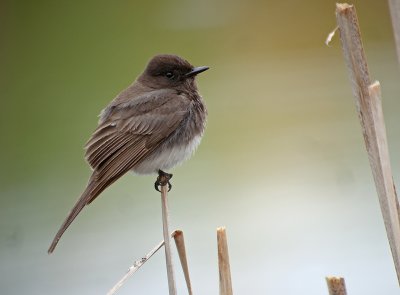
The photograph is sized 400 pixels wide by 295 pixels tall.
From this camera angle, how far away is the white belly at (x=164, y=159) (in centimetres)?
439

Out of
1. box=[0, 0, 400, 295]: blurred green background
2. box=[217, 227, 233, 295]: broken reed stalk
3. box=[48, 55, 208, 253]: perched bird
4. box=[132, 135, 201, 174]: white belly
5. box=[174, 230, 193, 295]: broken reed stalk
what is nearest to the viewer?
box=[217, 227, 233, 295]: broken reed stalk

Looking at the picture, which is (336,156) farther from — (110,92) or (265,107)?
(110,92)

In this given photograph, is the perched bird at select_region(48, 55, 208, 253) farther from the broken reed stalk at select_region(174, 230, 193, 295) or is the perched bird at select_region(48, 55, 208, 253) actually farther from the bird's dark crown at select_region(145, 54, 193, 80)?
the broken reed stalk at select_region(174, 230, 193, 295)

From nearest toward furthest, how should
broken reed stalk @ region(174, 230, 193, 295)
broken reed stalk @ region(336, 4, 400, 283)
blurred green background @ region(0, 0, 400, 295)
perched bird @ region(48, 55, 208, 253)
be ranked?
broken reed stalk @ region(336, 4, 400, 283) → broken reed stalk @ region(174, 230, 193, 295) → perched bird @ region(48, 55, 208, 253) → blurred green background @ region(0, 0, 400, 295)

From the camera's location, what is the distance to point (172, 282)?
10.5ft

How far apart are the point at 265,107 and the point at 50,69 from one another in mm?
1935

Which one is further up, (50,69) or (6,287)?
(50,69)

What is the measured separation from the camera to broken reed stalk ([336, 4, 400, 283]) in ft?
8.37

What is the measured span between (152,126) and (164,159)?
201 millimetres

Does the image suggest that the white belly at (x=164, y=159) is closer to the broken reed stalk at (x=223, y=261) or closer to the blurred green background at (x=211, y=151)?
the broken reed stalk at (x=223, y=261)

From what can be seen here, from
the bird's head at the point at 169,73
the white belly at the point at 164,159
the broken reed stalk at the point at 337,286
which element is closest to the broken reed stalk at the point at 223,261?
the broken reed stalk at the point at 337,286

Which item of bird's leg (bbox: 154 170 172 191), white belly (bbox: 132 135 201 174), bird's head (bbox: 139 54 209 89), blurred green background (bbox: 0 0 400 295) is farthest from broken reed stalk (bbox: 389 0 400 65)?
blurred green background (bbox: 0 0 400 295)

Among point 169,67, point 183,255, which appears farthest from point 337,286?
point 169,67

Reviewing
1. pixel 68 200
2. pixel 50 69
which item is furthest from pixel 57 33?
pixel 68 200
